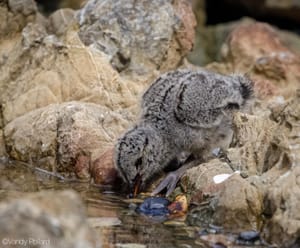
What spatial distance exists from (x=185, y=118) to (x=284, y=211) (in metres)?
2.30

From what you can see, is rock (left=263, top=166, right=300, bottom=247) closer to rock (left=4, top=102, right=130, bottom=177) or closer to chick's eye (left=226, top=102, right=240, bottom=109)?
chick's eye (left=226, top=102, right=240, bottom=109)

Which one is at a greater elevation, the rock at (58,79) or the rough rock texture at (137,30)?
the rough rock texture at (137,30)

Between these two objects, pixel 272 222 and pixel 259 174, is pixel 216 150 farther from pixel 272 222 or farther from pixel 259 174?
pixel 272 222

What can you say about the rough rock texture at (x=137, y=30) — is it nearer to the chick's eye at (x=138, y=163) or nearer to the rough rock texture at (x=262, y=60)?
the rough rock texture at (x=262, y=60)

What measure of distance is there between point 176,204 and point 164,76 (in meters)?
1.84

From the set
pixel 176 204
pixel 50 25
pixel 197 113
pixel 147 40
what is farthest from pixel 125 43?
pixel 176 204

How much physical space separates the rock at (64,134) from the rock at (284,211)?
2.33 m

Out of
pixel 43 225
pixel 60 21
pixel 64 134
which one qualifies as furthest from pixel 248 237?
pixel 60 21

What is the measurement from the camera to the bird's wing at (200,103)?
796 centimetres

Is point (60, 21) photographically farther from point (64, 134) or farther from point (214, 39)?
point (214, 39)

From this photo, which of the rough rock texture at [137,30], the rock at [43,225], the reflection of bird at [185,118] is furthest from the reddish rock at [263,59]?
the rock at [43,225]

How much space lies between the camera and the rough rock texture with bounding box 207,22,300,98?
1040 cm

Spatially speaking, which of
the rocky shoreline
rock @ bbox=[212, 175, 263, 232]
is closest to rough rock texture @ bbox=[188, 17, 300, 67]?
the rocky shoreline

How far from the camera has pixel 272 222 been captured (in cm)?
586
